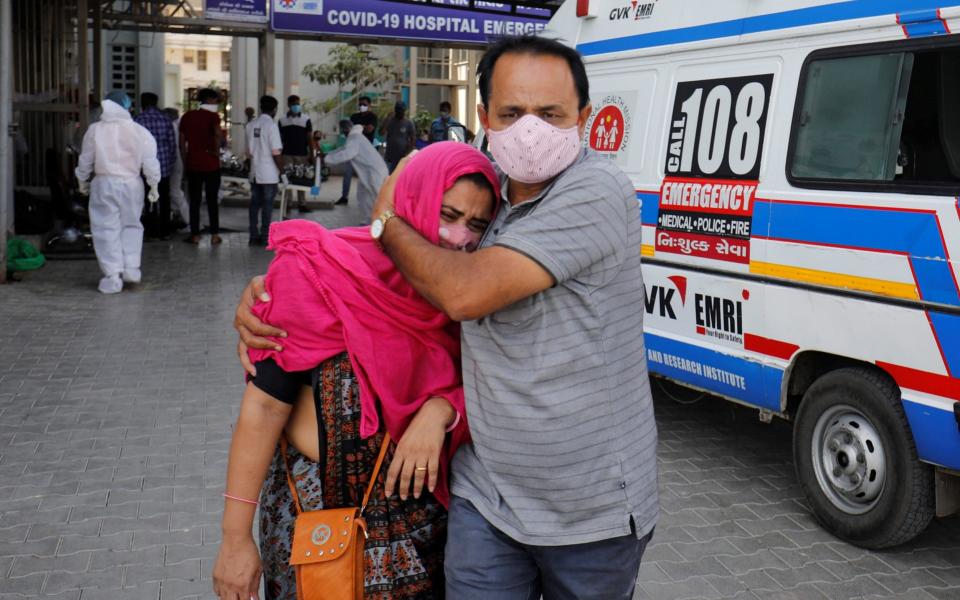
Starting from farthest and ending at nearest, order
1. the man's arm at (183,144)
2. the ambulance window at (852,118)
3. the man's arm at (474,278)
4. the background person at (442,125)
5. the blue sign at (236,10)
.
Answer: the background person at (442,125), the blue sign at (236,10), the man's arm at (183,144), the ambulance window at (852,118), the man's arm at (474,278)

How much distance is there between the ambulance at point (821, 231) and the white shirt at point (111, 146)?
250 inches

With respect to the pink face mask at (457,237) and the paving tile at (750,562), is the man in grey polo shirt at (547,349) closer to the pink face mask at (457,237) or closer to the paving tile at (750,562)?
the pink face mask at (457,237)

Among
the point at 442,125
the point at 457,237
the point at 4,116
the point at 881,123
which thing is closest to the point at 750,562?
the point at 881,123

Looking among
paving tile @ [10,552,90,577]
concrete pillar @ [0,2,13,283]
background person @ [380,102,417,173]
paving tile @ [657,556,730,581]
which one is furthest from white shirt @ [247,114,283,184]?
paving tile @ [657,556,730,581]

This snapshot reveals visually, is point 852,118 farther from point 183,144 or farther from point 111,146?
point 183,144

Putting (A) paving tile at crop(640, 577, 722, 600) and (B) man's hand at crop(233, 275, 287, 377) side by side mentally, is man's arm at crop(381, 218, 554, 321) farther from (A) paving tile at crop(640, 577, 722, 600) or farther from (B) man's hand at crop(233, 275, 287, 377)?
(A) paving tile at crop(640, 577, 722, 600)

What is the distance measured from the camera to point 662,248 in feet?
18.1

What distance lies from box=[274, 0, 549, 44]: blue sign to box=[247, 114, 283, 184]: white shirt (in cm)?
205

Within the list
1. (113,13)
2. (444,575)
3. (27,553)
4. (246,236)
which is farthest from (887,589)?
(113,13)

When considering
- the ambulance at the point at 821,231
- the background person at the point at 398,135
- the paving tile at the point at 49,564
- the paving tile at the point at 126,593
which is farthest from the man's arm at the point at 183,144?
the paving tile at the point at 126,593

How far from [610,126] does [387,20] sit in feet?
32.2

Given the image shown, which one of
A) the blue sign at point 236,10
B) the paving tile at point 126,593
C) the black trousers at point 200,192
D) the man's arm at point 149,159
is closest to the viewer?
the paving tile at point 126,593

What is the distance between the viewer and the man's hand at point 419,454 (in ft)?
6.87

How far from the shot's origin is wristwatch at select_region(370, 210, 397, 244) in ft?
6.66
